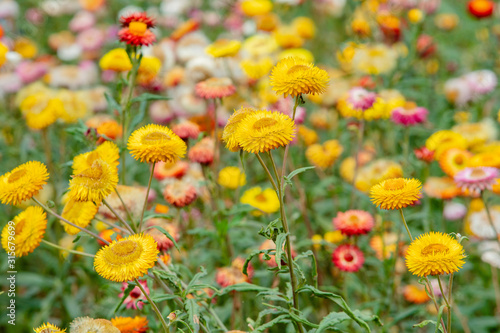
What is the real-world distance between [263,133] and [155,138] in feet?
1.29

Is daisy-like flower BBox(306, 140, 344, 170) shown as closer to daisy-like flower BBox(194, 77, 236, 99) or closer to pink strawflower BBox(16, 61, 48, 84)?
daisy-like flower BBox(194, 77, 236, 99)

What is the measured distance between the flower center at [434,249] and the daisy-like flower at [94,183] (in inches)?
36.6

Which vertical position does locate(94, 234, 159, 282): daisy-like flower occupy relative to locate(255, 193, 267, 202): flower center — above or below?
below

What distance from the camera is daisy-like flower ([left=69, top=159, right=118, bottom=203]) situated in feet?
4.63

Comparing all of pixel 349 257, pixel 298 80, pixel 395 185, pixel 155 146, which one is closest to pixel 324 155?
pixel 349 257

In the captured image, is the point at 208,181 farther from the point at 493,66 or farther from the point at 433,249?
the point at 493,66

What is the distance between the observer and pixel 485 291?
2533 mm

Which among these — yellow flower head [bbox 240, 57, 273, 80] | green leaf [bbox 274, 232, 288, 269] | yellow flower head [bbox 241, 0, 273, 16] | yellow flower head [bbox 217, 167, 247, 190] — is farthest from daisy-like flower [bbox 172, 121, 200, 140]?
yellow flower head [bbox 241, 0, 273, 16]

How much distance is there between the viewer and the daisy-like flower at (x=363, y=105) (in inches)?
94.9

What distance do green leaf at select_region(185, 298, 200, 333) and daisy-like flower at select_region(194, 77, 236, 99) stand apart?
3.87 ft

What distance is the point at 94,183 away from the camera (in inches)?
56.2

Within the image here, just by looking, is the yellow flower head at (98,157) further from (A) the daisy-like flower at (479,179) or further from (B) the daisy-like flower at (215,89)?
(A) the daisy-like flower at (479,179)

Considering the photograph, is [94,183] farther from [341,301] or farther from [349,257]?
[349,257]

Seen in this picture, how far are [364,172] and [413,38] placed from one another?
1.00m
